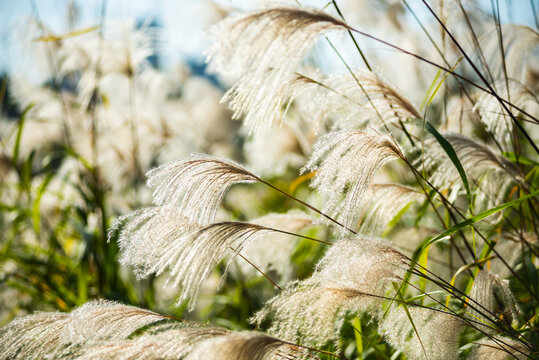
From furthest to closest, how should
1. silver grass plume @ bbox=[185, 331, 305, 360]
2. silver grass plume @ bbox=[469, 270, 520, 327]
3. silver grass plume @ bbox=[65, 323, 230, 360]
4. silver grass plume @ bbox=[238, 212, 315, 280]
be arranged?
silver grass plume @ bbox=[238, 212, 315, 280] < silver grass plume @ bbox=[469, 270, 520, 327] < silver grass plume @ bbox=[65, 323, 230, 360] < silver grass plume @ bbox=[185, 331, 305, 360]

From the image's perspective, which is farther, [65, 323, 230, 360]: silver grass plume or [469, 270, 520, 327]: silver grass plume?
[469, 270, 520, 327]: silver grass plume

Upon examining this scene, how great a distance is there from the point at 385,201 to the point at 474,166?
313 millimetres

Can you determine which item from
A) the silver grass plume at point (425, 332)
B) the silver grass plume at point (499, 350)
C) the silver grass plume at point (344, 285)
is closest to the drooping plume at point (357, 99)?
the silver grass plume at point (344, 285)

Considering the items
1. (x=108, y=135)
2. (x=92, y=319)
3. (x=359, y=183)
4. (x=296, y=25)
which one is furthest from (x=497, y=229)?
(x=108, y=135)

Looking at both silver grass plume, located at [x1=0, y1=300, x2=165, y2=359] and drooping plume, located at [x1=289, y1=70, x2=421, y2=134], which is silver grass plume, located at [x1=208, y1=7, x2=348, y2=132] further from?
silver grass plume, located at [x1=0, y1=300, x2=165, y2=359]

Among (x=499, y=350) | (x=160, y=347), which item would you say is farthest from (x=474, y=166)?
(x=160, y=347)

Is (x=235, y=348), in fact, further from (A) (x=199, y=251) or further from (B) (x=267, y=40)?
(B) (x=267, y=40)

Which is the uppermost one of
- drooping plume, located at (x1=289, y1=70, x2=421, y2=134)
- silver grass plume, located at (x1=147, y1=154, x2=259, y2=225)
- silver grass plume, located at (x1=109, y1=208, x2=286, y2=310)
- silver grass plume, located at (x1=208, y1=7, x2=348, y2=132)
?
silver grass plume, located at (x1=208, y1=7, x2=348, y2=132)

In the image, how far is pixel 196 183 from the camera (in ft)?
3.59

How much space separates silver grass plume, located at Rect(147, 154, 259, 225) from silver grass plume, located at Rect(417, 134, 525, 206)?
627 mm

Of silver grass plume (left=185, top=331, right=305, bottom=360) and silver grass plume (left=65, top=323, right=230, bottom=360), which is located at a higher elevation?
silver grass plume (left=185, top=331, right=305, bottom=360)

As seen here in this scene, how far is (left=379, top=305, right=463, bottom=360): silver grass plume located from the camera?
3.76 ft

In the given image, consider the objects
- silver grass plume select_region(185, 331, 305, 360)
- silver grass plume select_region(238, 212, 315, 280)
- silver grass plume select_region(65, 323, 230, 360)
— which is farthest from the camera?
silver grass plume select_region(238, 212, 315, 280)

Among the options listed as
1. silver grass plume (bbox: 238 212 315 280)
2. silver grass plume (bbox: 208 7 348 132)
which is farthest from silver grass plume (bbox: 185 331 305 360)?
silver grass plume (bbox: 238 212 315 280)
